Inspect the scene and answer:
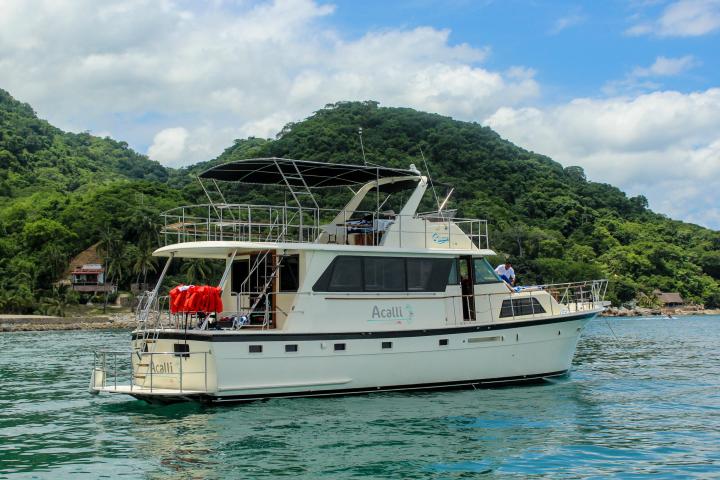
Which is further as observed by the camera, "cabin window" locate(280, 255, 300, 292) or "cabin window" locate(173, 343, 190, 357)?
"cabin window" locate(280, 255, 300, 292)

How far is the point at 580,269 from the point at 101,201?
51054 mm

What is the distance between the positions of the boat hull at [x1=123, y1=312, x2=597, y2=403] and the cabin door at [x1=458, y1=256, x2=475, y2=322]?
80 centimetres

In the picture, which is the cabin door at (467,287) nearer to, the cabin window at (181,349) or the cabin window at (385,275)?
the cabin window at (385,275)

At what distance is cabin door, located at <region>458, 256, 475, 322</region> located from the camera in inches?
640

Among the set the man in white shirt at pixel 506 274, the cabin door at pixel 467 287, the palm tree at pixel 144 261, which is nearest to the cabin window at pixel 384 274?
the cabin door at pixel 467 287

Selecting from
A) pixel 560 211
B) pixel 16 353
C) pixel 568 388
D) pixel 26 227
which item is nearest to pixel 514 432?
pixel 568 388

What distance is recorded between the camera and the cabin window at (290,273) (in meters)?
14.8

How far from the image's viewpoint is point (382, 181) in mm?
16578

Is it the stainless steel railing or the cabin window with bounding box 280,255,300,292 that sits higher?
the cabin window with bounding box 280,255,300,292

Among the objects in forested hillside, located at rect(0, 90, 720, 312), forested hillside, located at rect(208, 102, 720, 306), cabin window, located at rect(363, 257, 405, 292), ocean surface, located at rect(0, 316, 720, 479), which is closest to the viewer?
ocean surface, located at rect(0, 316, 720, 479)

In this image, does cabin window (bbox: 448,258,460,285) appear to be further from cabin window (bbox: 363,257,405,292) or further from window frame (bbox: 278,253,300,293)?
window frame (bbox: 278,253,300,293)

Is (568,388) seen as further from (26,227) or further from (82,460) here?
A: (26,227)

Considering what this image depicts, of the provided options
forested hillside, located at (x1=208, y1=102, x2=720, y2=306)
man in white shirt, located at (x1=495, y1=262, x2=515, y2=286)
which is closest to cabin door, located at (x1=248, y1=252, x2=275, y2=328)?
man in white shirt, located at (x1=495, y1=262, x2=515, y2=286)

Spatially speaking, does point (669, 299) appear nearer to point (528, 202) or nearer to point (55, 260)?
point (528, 202)
